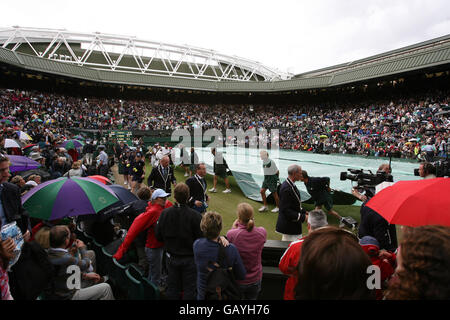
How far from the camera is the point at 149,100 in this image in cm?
3766

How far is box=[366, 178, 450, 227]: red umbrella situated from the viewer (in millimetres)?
2076

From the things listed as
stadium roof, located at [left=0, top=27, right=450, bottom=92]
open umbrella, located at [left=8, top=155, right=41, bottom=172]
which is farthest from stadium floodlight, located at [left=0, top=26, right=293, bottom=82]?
open umbrella, located at [left=8, top=155, right=41, bottom=172]

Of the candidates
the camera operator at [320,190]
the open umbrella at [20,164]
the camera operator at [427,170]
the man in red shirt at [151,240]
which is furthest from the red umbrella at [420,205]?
the open umbrella at [20,164]

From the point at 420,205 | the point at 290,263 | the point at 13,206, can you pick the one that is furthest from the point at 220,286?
the point at 13,206

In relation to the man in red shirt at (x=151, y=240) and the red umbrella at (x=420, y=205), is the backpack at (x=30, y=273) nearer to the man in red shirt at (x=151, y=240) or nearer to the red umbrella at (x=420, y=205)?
the man in red shirt at (x=151, y=240)

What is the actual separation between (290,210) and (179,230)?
190 cm

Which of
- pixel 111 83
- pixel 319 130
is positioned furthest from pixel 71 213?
pixel 111 83

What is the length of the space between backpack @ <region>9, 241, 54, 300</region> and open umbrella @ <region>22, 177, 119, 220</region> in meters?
1.12

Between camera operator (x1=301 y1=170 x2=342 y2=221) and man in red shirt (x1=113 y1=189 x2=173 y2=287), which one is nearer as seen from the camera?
man in red shirt (x1=113 y1=189 x2=173 y2=287)

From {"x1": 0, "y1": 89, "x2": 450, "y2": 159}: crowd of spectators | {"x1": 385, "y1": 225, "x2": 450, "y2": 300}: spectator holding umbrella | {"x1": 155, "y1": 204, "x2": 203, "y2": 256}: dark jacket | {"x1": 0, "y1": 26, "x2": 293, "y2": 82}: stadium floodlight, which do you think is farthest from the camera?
{"x1": 0, "y1": 26, "x2": 293, "y2": 82}: stadium floodlight

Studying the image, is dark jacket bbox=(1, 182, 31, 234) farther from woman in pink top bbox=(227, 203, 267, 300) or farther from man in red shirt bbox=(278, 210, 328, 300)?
man in red shirt bbox=(278, 210, 328, 300)

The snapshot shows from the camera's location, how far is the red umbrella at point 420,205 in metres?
2.08
